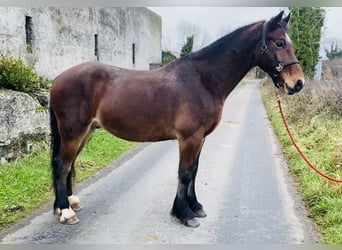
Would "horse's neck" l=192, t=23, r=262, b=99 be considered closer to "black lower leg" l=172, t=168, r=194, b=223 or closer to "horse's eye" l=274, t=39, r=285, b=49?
"horse's eye" l=274, t=39, r=285, b=49

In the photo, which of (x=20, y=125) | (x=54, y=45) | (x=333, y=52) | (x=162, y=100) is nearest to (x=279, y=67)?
(x=162, y=100)

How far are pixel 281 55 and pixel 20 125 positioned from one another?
10.9 ft

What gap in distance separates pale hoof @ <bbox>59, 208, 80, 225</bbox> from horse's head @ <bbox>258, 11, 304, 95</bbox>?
2.10 meters

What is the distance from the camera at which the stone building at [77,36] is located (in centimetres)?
412

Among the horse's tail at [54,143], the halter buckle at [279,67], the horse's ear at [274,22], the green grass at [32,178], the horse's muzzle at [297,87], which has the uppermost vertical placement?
the horse's ear at [274,22]

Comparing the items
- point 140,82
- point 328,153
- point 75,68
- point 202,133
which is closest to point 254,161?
point 328,153

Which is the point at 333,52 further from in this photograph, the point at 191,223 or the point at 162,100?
the point at 191,223

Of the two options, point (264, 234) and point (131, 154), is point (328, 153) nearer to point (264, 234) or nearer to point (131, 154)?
point (264, 234)

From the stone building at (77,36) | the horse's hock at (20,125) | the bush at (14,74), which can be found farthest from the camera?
the bush at (14,74)

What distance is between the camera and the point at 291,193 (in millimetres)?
3898

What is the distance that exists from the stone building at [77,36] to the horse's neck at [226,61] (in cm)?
119

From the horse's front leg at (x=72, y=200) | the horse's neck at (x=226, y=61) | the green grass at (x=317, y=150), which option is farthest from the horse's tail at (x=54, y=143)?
the green grass at (x=317, y=150)

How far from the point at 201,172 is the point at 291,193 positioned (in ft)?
3.91

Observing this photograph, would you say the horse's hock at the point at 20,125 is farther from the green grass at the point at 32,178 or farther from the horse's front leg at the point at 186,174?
the horse's front leg at the point at 186,174
